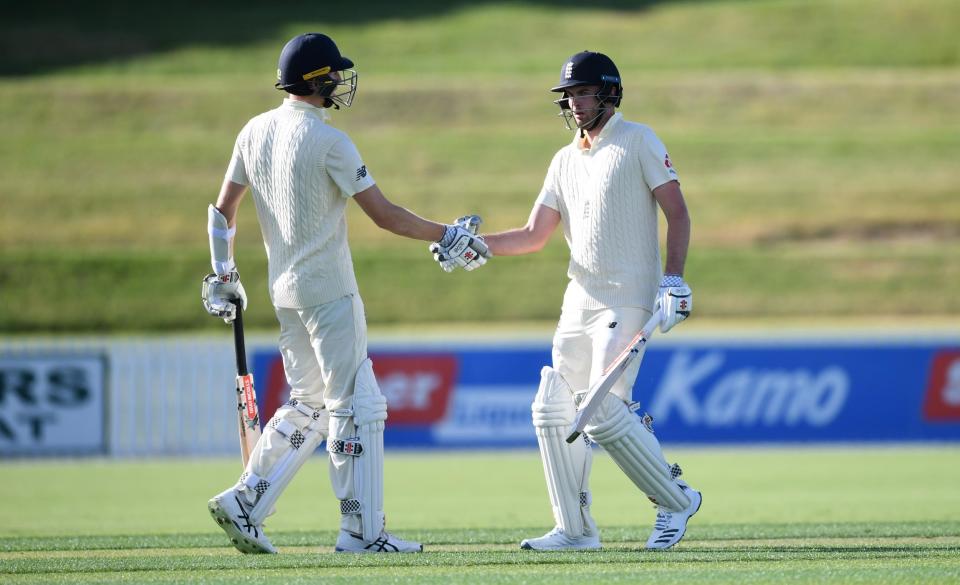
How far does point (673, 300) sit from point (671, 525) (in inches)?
33.1

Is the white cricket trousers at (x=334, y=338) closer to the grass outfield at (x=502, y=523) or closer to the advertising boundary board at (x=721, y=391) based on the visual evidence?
the grass outfield at (x=502, y=523)

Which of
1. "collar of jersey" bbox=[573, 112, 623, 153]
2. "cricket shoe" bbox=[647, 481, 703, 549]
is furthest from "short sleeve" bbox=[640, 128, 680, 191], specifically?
"cricket shoe" bbox=[647, 481, 703, 549]

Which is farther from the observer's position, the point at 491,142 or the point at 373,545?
the point at 491,142

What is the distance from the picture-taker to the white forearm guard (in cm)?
525

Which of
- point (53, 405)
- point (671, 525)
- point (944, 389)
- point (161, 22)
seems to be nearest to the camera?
point (671, 525)

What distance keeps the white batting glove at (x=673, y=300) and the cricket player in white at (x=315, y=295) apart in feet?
2.52

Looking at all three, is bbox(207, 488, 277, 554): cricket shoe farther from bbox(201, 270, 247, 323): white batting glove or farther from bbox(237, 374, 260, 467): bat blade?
bbox(201, 270, 247, 323): white batting glove

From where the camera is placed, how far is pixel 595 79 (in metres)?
5.22

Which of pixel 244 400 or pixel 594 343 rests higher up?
pixel 594 343

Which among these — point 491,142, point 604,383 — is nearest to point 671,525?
point 604,383

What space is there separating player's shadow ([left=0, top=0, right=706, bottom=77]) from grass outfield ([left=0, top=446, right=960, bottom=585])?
71.2ft

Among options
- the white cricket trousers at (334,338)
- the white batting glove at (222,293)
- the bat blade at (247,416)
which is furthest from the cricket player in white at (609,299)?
the white batting glove at (222,293)

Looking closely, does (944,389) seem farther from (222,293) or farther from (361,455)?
(222,293)

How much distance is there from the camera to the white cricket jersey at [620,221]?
5.19 m
